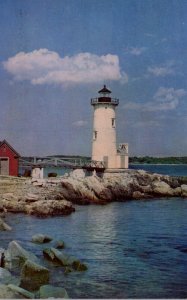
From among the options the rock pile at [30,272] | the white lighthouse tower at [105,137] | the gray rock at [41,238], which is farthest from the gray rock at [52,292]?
the white lighthouse tower at [105,137]

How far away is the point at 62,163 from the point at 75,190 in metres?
2.06

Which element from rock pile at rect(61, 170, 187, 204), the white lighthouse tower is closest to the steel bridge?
the white lighthouse tower

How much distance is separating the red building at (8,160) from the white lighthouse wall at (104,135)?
12.9 feet

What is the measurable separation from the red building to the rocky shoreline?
971 millimetres

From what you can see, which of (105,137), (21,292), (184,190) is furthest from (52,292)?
(184,190)

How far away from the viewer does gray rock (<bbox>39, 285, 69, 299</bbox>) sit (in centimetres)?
629

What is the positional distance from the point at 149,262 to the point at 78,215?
4556 mm

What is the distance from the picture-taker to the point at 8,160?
1558 centimetres

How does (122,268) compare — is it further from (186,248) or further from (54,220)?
(54,220)

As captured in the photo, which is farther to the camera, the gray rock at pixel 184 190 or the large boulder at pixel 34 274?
the gray rock at pixel 184 190

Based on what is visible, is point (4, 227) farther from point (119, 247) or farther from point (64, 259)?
point (64, 259)

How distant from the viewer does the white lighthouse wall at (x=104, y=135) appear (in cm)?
1872

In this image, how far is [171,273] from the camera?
7.59 m

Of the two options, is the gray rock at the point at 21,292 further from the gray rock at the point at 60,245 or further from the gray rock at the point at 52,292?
the gray rock at the point at 60,245
